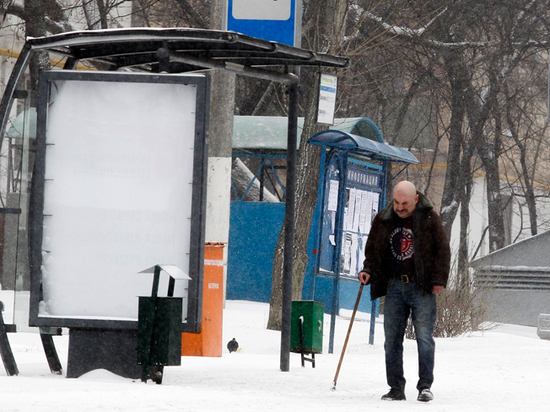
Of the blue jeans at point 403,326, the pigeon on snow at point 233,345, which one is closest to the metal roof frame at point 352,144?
the pigeon on snow at point 233,345

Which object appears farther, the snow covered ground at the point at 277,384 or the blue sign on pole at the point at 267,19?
the blue sign on pole at the point at 267,19

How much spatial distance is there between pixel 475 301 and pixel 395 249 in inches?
304

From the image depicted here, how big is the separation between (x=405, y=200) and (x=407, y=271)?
0.50 meters

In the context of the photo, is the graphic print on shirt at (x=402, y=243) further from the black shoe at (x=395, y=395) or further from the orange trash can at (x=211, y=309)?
the orange trash can at (x=211, y=309)

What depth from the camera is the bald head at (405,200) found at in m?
7.18

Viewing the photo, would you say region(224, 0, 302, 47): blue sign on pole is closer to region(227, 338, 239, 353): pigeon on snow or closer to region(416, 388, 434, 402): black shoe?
region(416, 388, 434, 402): black shoe

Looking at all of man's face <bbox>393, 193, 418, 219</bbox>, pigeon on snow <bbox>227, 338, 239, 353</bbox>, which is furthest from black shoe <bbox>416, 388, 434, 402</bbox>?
pigeon on snow <bbox>227, 338, 239, 353</bbox>

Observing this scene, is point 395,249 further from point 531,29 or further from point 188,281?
point 531,29

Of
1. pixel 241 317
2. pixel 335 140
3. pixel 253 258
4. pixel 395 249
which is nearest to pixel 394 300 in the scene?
pixel 395 249

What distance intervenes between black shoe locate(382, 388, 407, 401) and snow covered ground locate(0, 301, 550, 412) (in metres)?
0.10

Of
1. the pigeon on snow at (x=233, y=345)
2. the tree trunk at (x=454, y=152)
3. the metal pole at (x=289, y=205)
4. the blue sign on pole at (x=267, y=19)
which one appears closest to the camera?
the metal pole at (x=289, y=205)

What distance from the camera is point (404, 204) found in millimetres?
7195

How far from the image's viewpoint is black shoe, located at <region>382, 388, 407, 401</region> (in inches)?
277

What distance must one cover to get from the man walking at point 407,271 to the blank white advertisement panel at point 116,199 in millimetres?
Result: 1420
